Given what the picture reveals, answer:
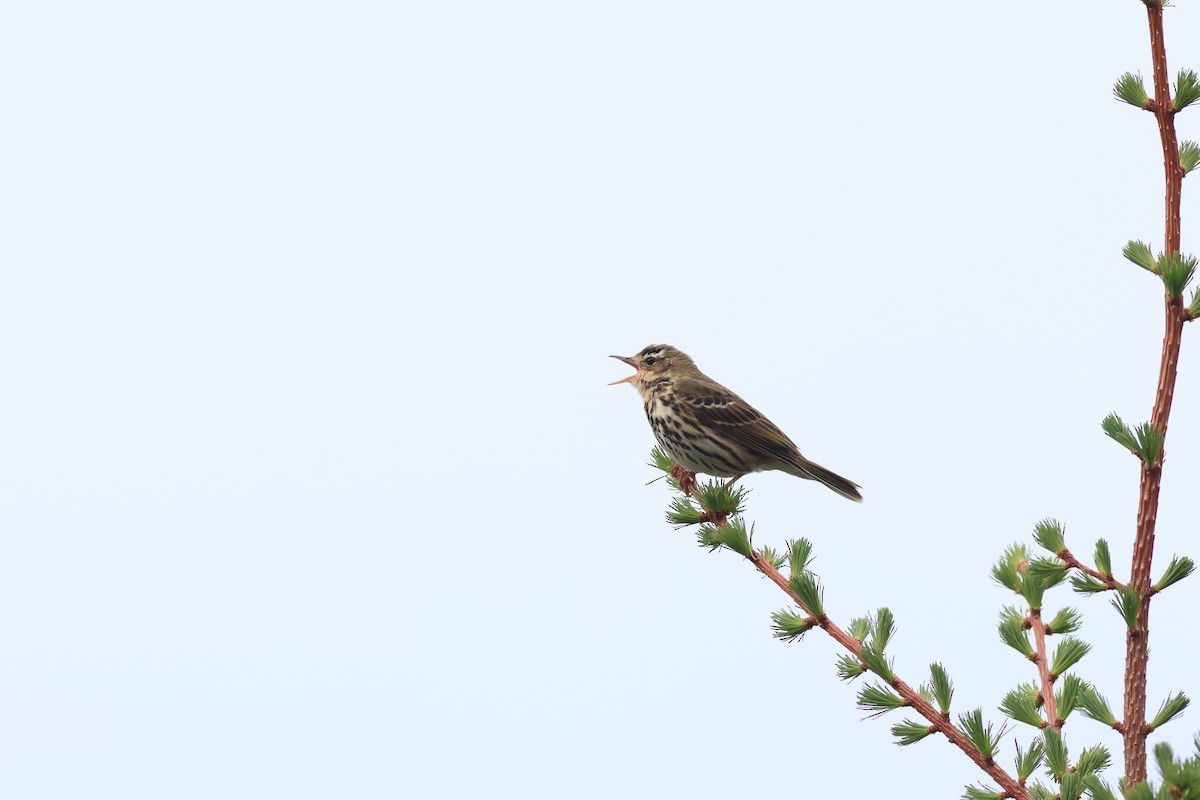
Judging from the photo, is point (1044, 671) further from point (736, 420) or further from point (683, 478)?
point (736, 420)

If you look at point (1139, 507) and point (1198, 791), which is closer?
point (1198, 791)

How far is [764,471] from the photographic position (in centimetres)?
1170

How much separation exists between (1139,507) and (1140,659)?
59 centimetres

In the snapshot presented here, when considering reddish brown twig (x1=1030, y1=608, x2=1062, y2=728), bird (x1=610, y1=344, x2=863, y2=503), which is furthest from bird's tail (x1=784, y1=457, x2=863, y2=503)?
reddish brown twig (x1=1030, y1=608, x2=1062, y2=728)

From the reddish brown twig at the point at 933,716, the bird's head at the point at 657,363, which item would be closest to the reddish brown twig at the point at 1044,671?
the reddish brown twig at the point at 933,716

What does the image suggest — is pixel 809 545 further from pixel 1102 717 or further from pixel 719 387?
pixel 719 387

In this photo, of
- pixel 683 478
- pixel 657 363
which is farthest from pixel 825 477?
pixel 683 478

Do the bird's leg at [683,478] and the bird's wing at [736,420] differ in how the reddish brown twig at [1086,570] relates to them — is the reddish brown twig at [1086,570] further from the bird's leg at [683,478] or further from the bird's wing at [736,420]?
the bird's wing at [736,420]

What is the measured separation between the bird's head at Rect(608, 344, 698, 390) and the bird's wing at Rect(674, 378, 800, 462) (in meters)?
0.50

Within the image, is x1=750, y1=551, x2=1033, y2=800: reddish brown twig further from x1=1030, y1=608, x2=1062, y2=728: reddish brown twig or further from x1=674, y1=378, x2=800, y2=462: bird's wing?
x1=674, y1=378, x2=800, y2=462: bird's wing

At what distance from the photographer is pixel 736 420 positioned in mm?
11461

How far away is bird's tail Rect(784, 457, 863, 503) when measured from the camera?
36.7ft

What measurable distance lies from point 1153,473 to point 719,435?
616cm

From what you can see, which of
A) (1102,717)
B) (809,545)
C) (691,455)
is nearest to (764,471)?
(691,455)
